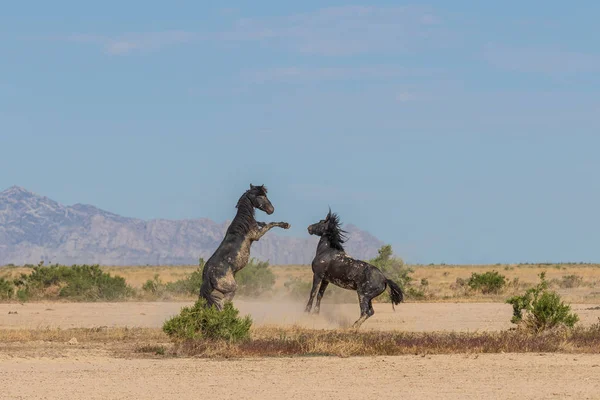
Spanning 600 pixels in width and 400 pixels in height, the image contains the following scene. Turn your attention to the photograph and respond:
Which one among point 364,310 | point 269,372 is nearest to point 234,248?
point 364,310

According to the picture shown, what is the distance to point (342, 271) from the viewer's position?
77.5 ft

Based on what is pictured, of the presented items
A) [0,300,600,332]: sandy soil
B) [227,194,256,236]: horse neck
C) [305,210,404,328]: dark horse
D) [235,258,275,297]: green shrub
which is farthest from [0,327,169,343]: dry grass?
[235,258,275,297]: green shrub

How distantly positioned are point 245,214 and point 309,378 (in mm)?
7038

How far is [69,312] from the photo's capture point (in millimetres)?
28875

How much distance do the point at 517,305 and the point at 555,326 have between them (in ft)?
3.04

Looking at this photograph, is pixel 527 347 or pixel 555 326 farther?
pixel 555 326

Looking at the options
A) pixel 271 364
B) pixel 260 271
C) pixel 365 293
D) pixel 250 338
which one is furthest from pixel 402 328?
pixel 260 271

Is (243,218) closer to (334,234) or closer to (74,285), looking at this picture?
(334,234)

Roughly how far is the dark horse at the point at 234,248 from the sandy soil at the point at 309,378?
392 cm

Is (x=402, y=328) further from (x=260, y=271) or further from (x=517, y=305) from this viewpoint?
(x=260, y=271)

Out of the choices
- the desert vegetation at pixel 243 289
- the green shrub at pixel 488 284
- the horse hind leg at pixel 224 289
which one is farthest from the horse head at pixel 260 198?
the green shrub at pixel 488 284

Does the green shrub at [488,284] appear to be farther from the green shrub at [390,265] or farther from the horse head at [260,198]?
the horse head at [260,198]

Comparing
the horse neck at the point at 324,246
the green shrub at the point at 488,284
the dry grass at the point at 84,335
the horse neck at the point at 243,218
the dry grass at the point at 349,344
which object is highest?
the horse neck at the point at 243,218

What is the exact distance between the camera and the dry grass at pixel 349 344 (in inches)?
696
